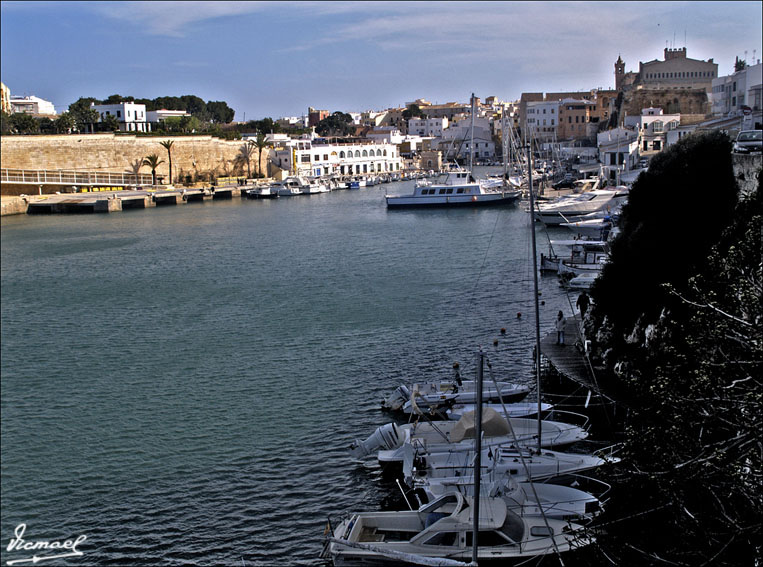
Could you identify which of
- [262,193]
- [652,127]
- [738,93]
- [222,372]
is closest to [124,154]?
[262,193]

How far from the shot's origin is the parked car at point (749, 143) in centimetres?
1018

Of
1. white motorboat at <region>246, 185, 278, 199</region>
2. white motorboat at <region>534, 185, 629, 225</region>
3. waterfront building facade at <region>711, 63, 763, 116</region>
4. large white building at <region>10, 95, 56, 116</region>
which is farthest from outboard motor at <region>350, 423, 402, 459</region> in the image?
large white building at <region>10, 95, 56, 116</region>

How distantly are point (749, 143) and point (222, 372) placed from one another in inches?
305

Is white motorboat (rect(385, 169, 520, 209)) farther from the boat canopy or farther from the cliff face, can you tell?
the boat canopy

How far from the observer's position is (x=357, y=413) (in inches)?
291

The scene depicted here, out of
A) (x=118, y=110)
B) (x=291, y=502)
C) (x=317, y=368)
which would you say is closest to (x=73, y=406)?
(x=317, y=368)

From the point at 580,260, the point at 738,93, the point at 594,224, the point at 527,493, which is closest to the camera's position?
the point at 527,493

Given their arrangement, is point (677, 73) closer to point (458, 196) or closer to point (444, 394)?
point (458, 196)

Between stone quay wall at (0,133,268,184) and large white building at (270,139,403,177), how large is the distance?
3.99ft

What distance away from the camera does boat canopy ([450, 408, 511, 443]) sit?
6008 millimetres

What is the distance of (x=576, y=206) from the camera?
20.2m

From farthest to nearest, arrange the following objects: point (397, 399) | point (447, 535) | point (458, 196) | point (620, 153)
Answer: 1. point (458, 196)
2. point (620, 153)
3. point (397, 399)
4. point (447, 535)

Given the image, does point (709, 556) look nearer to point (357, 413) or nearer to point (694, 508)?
point (694, 508)

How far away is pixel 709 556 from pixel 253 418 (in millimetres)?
4913
